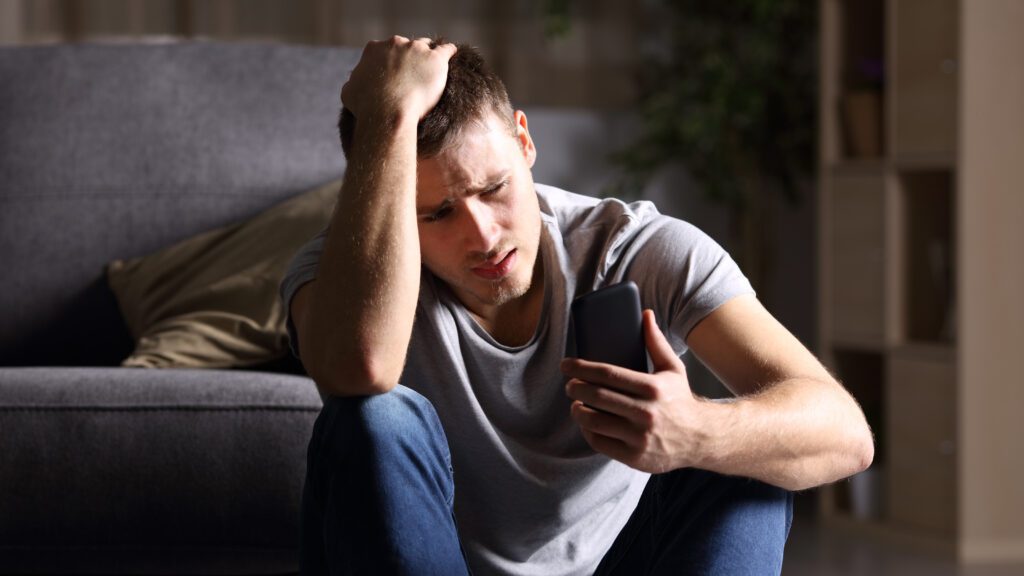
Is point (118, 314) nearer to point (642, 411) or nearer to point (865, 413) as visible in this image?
point (642, 411)

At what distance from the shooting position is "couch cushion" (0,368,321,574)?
5.19ft

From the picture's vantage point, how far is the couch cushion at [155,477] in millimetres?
1583

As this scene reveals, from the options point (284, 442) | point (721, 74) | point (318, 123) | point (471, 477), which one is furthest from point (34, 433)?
point (721, 74)

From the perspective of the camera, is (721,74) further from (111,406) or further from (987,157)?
(111,406)

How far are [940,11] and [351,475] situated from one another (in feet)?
6.74

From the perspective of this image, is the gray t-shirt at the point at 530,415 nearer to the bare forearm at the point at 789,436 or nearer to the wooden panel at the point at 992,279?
the bare forearm at the point at 789,436

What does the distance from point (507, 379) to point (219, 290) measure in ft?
2.36

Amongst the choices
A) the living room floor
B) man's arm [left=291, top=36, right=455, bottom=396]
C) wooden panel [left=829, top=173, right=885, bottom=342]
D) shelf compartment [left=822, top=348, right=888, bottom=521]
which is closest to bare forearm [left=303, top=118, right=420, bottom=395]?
man's arm [left=291, top=36, right=455, bottom=396]

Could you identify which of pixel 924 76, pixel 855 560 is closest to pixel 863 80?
pixel 924 76

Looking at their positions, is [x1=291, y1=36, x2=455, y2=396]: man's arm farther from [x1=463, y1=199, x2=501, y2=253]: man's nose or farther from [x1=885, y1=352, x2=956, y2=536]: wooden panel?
[x1=885, y1=352, x2=956, y2=536]: wooden panel

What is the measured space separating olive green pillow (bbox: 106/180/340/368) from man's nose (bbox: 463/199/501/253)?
1.83 feet

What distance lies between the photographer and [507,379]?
54.2 inches

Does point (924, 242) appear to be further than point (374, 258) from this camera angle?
Yes

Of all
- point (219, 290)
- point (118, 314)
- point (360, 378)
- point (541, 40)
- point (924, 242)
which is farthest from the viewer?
point (541, 40)
